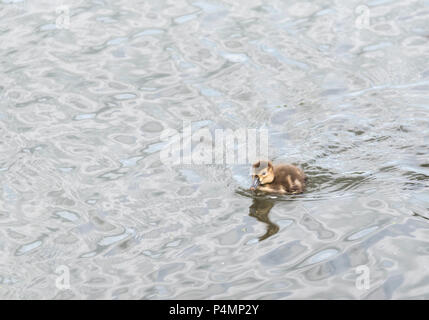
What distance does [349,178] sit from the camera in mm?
6691

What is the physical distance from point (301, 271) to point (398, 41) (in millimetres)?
5130

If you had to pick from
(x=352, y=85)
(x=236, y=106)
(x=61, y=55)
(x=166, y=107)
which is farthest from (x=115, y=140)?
(x=352, y=85)

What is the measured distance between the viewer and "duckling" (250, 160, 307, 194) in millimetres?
6508

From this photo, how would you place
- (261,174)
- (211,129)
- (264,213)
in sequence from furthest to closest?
1. (211,129)
2. (261,174)
3. (264,213)

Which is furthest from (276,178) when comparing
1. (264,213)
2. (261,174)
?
(264,213)

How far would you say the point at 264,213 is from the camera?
6.32 metres

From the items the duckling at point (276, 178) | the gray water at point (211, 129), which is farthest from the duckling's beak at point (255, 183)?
the gray water at point (211, 129)

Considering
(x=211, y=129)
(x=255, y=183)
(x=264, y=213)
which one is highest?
(x=211, y=129)

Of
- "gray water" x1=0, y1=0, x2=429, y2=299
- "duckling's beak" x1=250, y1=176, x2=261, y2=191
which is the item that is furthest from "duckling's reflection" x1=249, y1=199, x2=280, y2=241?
→ "duckling's beak" x1=250, y1=176, x2=261, y2=191

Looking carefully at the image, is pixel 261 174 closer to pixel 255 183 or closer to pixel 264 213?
pixel 255 183

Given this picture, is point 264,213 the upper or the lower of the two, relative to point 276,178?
lower

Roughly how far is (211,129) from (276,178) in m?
1.40
